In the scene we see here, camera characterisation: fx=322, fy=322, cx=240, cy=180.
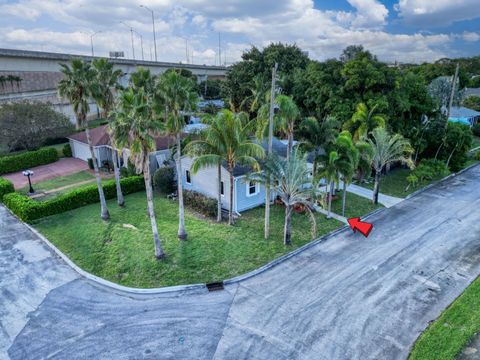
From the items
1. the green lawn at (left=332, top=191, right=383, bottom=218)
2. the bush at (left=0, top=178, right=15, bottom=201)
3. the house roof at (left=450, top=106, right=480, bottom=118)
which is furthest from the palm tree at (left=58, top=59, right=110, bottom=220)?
the house roof at (left=450, top=106, right=480, bottom=118)

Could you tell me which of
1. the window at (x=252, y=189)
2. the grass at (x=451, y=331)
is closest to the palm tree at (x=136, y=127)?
the window at (x=252, y=189)

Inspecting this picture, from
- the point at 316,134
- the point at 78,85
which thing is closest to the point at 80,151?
the point at 78,85

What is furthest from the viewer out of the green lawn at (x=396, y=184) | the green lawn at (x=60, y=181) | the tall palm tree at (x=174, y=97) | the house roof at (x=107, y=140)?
the house roof at (x=107, y=140)

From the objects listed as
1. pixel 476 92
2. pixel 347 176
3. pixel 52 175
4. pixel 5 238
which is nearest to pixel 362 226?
pixel 347 176

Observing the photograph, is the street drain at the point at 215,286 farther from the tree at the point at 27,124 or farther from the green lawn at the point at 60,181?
the tree at the point at 27,124

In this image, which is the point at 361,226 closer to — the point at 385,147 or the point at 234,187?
the point at 385,147

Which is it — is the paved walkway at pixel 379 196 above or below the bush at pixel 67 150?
below

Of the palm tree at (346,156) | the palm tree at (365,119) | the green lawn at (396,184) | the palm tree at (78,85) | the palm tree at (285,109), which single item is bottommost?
the green lawn at (396,184)
